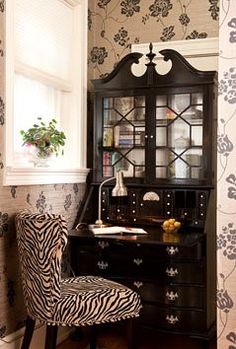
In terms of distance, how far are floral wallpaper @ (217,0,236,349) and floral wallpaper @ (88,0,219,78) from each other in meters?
1.05

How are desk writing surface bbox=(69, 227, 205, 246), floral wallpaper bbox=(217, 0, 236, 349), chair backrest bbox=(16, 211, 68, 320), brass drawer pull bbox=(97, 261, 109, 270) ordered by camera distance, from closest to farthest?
chair backrest bbox=(16, 211, 68, 320), floral wallpaper bbox=(217, 0, 236, 349), desk writing surface bbox=(69, 227, 205, 246), brass drawer pull bbox=(97, 261, 109, 270)

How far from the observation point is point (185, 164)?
3.39m

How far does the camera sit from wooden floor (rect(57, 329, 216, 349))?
3.24 m

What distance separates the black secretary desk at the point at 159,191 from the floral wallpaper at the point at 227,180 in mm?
315

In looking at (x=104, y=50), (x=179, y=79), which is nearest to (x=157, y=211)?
(x=179, y=79)

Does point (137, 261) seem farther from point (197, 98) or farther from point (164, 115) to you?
point (197, 98)

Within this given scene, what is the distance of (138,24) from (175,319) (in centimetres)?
236

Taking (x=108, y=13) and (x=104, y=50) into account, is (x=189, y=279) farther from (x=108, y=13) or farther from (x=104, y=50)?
(x=108, y=13)

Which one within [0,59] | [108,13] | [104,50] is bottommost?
[0,59]

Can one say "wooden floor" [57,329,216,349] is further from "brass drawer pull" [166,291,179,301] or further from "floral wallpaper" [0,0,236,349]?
"floral wallpaper" [0,0,236,349]

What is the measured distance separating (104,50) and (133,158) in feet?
3.46

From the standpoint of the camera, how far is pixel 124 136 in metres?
3.59

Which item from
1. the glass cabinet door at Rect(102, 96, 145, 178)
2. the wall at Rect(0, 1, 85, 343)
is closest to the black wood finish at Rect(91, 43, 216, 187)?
the glass cabinet door at Rect(102, 96, 145, 178)

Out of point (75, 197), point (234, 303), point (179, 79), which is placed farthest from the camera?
point (75, 197)
